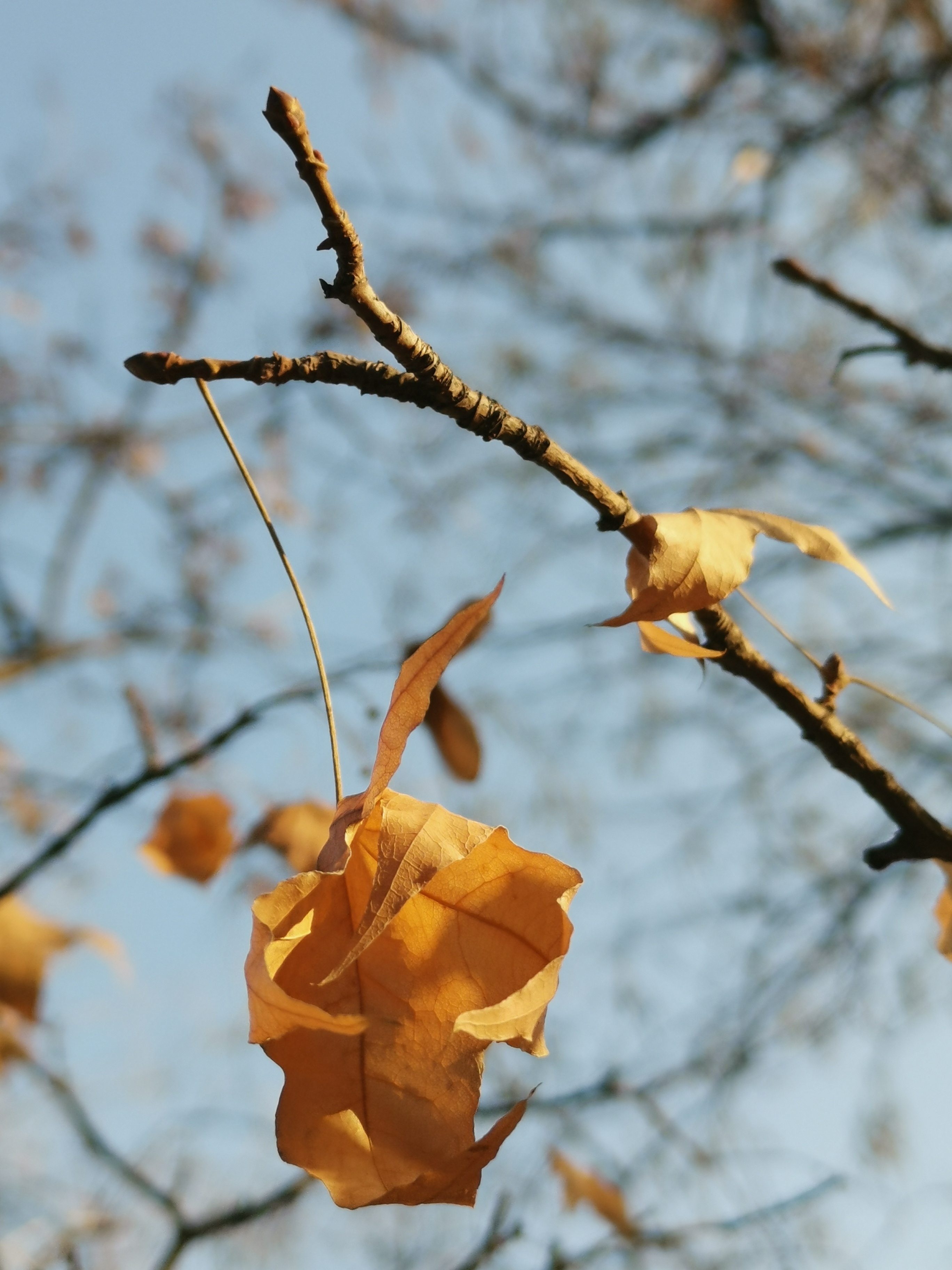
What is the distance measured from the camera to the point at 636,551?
534 mm

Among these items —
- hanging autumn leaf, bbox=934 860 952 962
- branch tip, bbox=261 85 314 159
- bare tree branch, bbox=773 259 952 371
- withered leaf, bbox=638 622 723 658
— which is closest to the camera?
branch tip, bbox=261 85 314 159

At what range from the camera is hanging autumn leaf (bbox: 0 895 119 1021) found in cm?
90

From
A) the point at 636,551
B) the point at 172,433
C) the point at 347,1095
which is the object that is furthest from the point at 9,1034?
the point at 172,433

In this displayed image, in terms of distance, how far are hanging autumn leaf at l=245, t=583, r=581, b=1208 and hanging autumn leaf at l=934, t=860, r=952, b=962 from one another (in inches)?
12.9

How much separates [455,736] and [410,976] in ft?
1.49

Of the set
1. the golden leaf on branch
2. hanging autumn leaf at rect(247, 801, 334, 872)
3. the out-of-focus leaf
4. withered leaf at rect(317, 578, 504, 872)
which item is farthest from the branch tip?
the out-of-focus leaf

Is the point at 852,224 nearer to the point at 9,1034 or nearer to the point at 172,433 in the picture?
the point at 172,433

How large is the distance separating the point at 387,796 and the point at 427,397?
0.66ft

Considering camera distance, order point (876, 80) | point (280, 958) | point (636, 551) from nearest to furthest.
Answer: point (280, 958), point (636, 551), point (876, 80)

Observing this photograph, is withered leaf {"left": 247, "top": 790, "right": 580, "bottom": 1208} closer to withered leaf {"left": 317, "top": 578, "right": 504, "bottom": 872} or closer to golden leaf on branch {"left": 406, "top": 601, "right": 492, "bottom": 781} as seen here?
withered leaf {"left": 317, "top": 578, "right": 504, "bottom": 872}

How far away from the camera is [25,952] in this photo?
0.92 meters

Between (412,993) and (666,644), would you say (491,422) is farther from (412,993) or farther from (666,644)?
(412,993)

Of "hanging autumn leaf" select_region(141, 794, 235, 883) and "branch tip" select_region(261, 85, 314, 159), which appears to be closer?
"branch tip" select_region(261, 85, 314, 159)

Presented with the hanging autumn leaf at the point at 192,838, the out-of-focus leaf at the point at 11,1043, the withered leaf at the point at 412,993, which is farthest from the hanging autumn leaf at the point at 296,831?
the out-of-focus leaf at the point at 11,1043
